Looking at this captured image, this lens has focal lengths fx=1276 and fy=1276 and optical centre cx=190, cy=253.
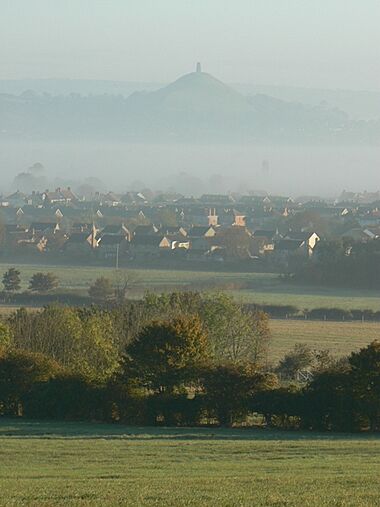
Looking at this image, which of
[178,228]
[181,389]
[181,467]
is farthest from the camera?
[178,228]

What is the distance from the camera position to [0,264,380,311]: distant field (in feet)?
138

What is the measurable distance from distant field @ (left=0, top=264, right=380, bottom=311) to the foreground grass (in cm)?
2314

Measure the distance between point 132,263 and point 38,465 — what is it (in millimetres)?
43659

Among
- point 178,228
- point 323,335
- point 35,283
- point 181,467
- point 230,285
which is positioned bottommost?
point 181,467

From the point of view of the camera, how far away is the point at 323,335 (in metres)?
32.9

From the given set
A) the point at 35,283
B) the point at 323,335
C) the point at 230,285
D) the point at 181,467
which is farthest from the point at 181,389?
the point at 230,285

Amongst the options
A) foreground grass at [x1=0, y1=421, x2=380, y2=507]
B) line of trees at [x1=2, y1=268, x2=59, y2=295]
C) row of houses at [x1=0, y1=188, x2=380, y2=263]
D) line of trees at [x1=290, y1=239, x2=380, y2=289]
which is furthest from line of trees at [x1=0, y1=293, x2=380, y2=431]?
row of houses at [x1=0, y1=188, x2=380, y2=263]

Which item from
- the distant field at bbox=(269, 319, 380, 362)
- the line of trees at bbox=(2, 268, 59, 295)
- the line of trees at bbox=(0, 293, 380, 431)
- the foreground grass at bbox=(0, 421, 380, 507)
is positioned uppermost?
the line of trees at bbox=(2, 268, 59, 295)

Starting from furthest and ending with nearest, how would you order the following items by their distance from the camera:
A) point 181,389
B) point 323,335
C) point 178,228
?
point 178,228 < point 323,335 < point 181,389

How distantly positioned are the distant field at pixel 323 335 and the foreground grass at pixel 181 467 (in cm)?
1118

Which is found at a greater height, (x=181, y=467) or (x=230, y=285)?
(x=230, y=285)

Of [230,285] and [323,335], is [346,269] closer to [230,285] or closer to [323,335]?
[230,285]

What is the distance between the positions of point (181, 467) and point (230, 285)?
1282 inches

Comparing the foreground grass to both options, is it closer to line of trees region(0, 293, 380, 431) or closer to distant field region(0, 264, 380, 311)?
line of trees region(0, 293, 380, 431)
